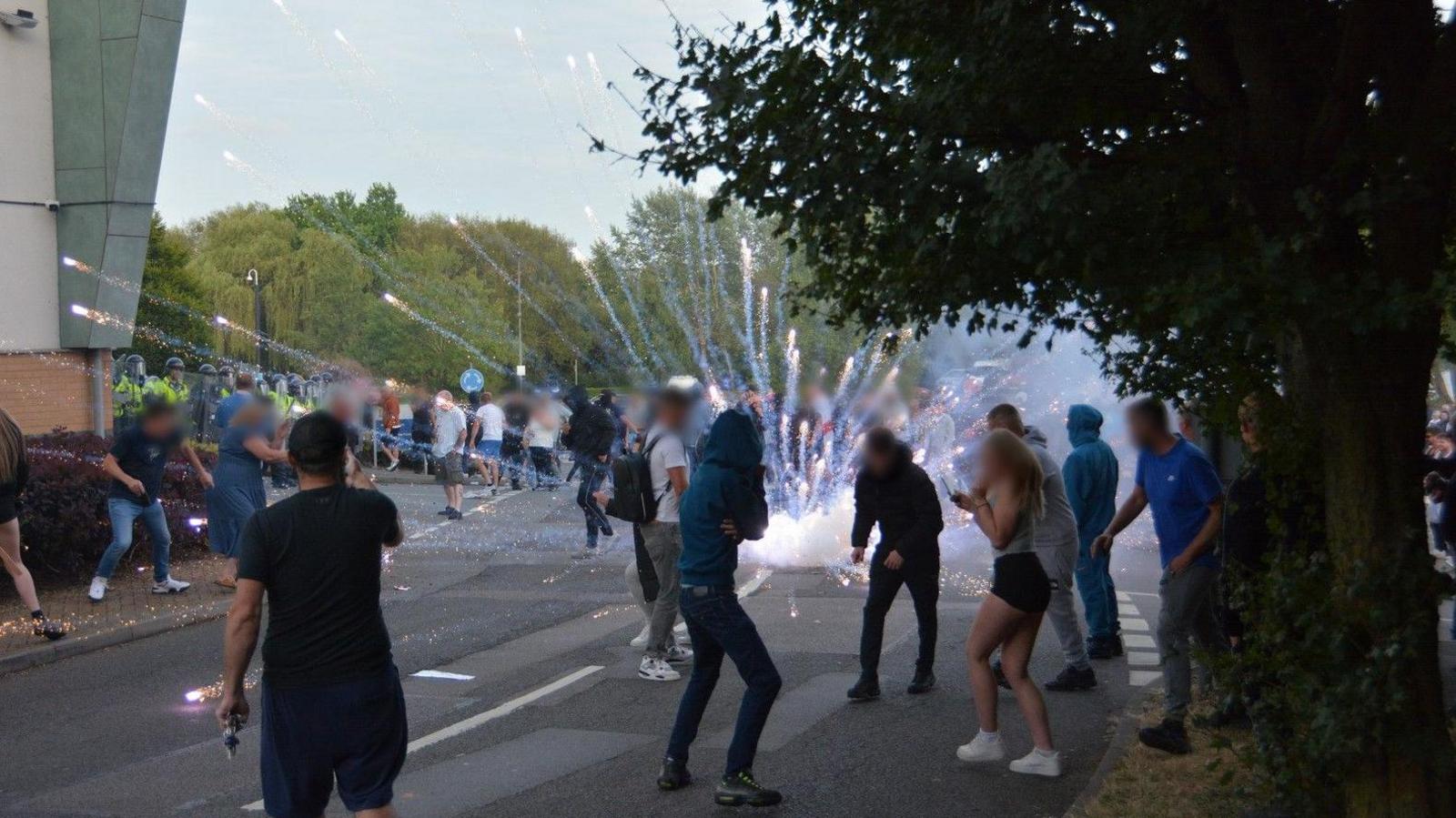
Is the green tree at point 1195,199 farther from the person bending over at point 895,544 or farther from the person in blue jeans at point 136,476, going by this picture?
the person in blue jeans at point 136,476

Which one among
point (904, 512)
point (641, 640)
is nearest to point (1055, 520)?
point (904, 512)

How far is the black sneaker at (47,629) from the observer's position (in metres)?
10.4

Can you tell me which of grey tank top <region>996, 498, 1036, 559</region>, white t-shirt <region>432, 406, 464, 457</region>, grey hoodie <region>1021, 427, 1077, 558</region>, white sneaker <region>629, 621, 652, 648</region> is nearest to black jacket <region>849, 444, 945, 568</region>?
Result: grey hoodie <region>1021, 427, 1077, 558</region>

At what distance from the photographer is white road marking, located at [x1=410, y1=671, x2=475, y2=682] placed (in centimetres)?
939

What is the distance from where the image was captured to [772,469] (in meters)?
17.8

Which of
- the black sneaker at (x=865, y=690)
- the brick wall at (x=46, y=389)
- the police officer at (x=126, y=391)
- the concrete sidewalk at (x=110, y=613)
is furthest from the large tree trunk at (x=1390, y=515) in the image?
the police officer at (x=126, y=391)

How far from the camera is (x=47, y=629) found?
10367mm

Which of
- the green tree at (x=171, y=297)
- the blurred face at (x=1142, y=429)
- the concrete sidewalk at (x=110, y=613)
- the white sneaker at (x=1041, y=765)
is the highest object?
the green tree at (x=171, y=297)

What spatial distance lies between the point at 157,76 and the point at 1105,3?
17.0 meters

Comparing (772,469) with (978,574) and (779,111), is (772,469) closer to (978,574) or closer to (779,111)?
(978,574)

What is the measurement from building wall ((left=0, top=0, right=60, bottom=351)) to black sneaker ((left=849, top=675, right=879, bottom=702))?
14.3 m

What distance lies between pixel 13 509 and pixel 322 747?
6901 mm

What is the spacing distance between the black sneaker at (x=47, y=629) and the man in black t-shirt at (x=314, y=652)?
6592 mm

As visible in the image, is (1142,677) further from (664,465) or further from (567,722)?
(567,722)
